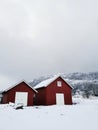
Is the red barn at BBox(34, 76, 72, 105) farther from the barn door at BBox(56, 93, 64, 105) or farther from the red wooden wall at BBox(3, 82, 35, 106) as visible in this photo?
the red wooden wall at BBox(3, 82, 35, 106)

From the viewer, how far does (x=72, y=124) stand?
939cm

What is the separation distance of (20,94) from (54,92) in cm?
723

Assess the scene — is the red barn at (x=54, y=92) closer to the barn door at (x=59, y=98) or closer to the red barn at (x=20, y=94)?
the barn door at (x=59, y=98)

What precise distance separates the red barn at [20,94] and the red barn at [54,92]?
10.1 ft

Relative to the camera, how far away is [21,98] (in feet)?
90.8

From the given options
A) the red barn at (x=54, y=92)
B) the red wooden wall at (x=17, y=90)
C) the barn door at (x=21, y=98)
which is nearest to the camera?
the red wooden wall at (x=17, y=90)

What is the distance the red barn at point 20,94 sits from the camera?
2705 centimetres

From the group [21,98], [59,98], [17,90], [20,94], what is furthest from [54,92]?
[17,90]

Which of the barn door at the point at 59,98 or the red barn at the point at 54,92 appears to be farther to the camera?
the barn door at the point at 59,98

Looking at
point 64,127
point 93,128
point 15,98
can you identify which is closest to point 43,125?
point 64,127

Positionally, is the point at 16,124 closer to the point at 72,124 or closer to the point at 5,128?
the point at 5,128

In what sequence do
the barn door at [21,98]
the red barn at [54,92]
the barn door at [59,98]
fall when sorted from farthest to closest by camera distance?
the barn door at [59,98] → the red barn at [54,92] → the barn door at [21,98]

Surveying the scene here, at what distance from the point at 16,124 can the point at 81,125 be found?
13.6 ft

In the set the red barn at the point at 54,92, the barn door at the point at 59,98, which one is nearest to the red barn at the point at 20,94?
the red barn at the point at 54,92
